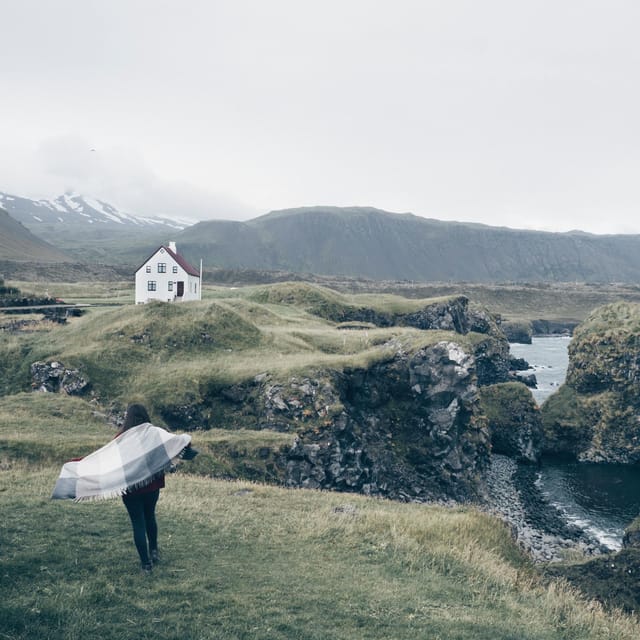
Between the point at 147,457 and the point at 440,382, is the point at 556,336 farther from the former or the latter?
the point at 147,457

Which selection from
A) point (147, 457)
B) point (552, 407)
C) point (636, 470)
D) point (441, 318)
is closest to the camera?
point (147, 457)

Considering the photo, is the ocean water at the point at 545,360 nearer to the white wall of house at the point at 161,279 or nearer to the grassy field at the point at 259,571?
the white wall of house at the point at 161,279

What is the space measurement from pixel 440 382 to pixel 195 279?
4248 centimetres

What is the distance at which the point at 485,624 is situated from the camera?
1256cm

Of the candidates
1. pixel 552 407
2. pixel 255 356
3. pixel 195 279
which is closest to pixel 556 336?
pixel 552 407

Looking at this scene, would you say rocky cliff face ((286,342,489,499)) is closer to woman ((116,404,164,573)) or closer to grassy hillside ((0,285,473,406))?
grassy hillside ((0,285,473,406))

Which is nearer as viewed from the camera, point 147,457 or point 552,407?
point 147,457

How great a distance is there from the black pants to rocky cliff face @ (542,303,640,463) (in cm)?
6007

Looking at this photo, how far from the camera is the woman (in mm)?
12047

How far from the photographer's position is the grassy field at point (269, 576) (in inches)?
437

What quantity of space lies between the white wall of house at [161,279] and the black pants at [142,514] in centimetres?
6083

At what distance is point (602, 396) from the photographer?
66375mm

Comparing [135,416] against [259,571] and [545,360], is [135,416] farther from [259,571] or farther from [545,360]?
[545,360]

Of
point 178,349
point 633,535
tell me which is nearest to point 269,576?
point 633,535
